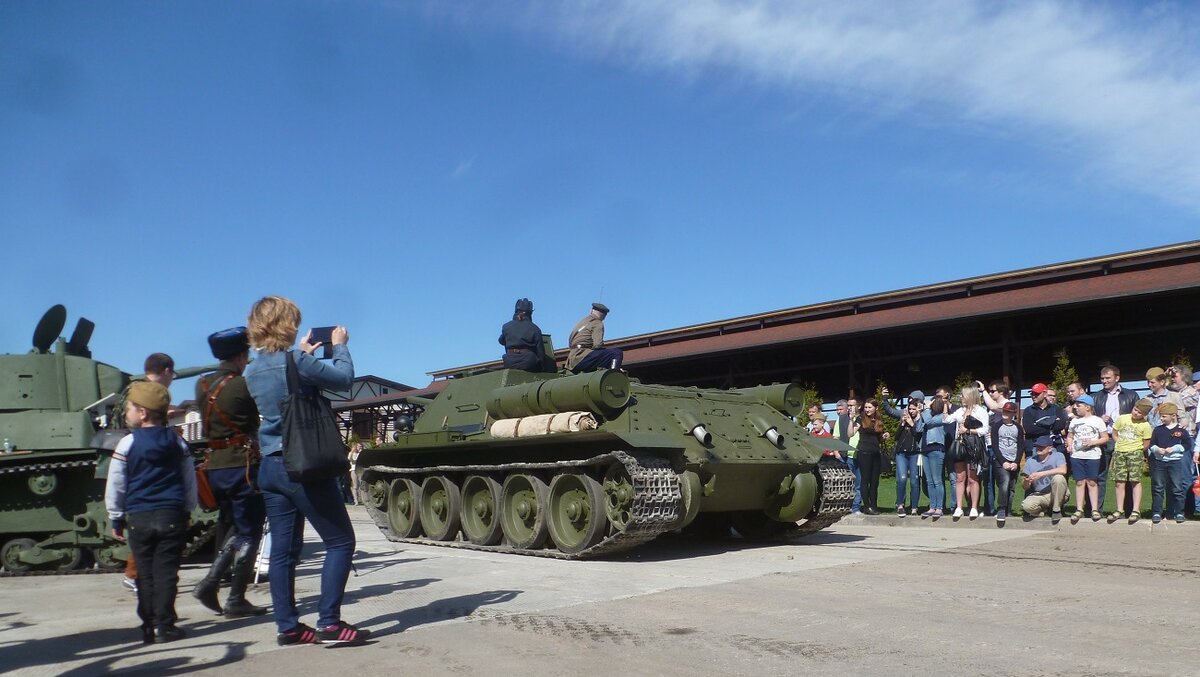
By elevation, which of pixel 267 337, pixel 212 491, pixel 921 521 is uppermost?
pixel 267 337

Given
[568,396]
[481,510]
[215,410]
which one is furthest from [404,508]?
[215,410]

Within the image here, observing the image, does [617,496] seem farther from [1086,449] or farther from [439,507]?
[1086,449]

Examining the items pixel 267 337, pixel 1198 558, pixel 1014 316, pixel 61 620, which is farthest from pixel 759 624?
pixel 1014 316

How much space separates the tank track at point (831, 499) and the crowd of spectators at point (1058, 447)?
340mm

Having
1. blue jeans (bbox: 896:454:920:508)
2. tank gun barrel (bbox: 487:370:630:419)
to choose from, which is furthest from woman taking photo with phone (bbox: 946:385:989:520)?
tank gun barrel (bbox: 487:370:630:419)

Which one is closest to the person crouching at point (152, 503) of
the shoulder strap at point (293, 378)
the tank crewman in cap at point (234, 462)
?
the tank crewman in cap at point (234, 462)

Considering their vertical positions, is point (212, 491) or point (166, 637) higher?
point (212, 491)

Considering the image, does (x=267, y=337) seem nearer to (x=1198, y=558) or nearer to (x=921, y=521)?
(x=1198, y=558)

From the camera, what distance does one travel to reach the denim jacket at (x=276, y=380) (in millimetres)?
5332

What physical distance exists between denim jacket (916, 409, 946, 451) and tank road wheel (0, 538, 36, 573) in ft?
32.5

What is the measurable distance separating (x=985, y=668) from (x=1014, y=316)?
1463 centimetres

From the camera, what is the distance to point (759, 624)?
6.09m

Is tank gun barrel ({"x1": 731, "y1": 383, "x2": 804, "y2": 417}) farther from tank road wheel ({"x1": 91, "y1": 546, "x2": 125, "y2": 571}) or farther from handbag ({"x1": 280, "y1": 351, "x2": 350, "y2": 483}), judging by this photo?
handbag ({"x1": 280, "y1": 351, "x2": 350, "y2": 483})

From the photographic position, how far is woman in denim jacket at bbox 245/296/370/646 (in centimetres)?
536
